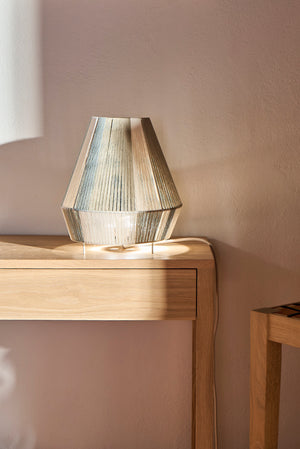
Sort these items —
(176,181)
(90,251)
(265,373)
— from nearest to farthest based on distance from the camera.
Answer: (265,373), (90,251), (176,181)

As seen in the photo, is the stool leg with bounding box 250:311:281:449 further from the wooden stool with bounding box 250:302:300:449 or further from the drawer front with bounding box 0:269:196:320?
the drawer front with bounding box 0:269:196:320

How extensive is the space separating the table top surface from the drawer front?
28mm

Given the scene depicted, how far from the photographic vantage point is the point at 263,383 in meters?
1.14

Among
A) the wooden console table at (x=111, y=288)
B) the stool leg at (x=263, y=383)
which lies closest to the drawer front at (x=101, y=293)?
the wooden console table at (x=111, y=288)

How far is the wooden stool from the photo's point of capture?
3.69 ft

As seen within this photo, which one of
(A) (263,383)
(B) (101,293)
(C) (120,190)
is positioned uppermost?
(C) (120,190)

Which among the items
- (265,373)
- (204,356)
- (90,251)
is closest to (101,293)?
(90,251)

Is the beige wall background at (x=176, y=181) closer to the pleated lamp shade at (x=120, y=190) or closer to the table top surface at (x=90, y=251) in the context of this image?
the table top surface at (x=90, y=251)

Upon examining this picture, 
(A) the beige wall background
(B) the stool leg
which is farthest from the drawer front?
(A) the beige wall background

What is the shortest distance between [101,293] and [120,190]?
0.72 feet

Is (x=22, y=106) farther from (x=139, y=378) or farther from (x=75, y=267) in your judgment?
(x=139, y=378)

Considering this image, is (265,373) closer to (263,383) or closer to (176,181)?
(263,383)

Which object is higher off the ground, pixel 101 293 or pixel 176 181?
pixel 176 181

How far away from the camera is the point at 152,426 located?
1518 mm
